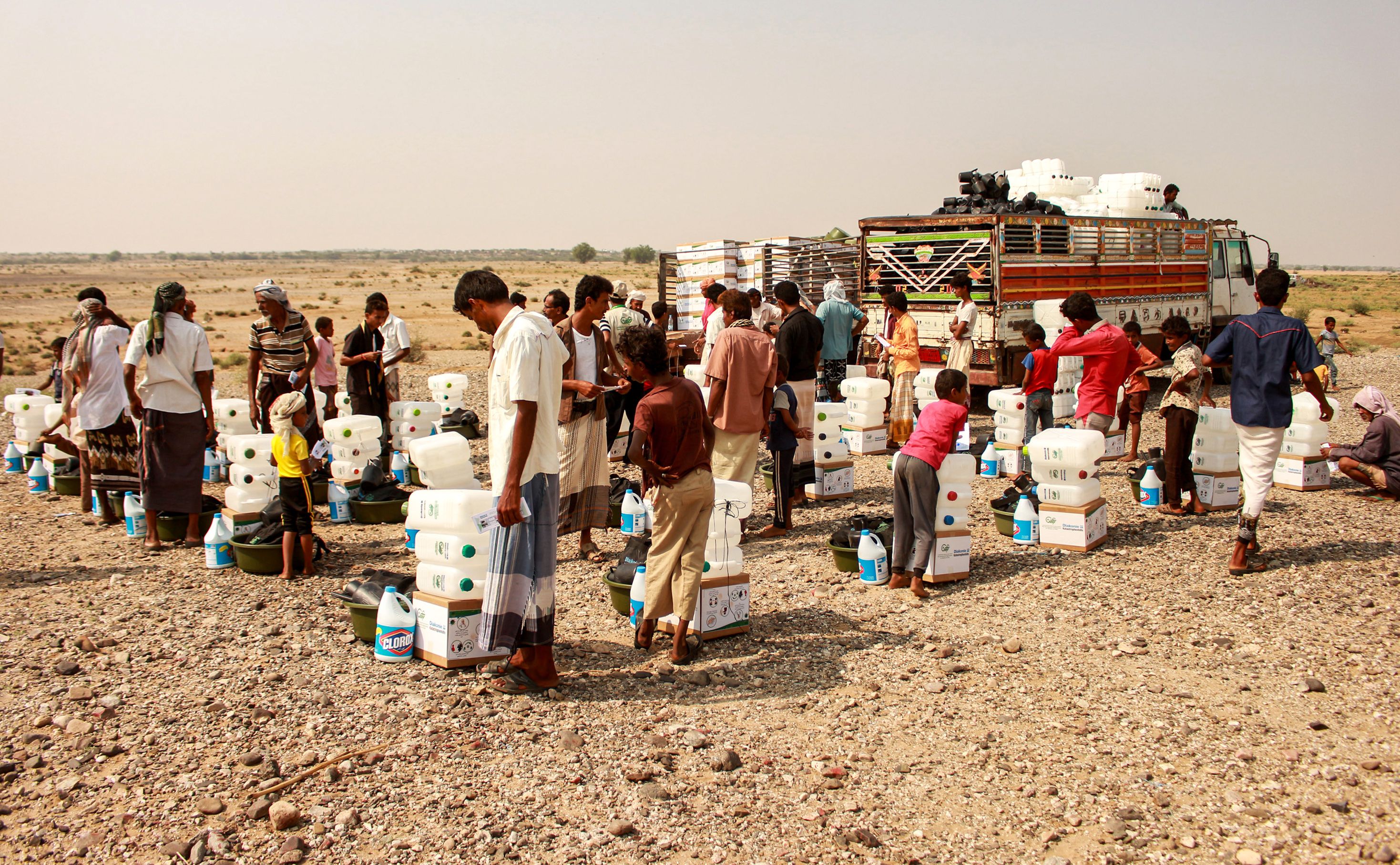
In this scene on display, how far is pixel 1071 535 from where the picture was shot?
23.3 feet

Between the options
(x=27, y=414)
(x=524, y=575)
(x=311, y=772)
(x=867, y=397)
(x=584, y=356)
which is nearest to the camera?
(x=311, y=772)

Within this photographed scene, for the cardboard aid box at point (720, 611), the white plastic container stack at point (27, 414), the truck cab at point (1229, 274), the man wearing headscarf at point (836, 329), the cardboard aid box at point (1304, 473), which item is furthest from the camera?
the truck cab at point (1229, 274)

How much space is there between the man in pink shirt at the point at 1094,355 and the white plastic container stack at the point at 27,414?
10537 millimetres

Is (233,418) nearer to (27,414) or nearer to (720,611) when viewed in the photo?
(27,414)

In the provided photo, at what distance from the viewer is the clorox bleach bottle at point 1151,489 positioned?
8328 millimetres

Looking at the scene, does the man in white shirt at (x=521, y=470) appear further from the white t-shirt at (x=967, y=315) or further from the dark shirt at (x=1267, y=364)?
the white t-shirt at (x=967, y=315)

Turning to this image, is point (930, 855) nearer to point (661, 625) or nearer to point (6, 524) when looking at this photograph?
point (661, 625)

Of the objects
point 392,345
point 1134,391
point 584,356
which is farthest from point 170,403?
point 1134,391

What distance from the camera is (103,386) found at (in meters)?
7.77

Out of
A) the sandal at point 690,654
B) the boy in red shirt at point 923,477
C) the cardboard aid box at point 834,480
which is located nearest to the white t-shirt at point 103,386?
the sandal at point 690,654

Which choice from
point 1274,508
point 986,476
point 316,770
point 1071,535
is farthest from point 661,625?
point 1274,508

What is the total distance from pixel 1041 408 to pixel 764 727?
561 cm

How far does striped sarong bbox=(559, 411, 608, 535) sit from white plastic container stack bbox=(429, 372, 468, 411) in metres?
5.41

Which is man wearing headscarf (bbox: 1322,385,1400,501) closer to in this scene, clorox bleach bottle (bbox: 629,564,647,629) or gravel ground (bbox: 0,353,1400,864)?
gravel ground (bbox: 0,353,1400,864)
